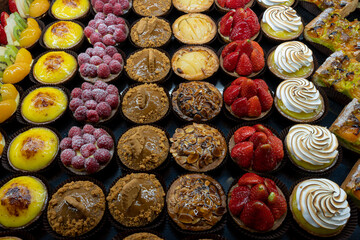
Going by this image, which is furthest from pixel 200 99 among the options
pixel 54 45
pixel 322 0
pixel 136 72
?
pixel 322 0

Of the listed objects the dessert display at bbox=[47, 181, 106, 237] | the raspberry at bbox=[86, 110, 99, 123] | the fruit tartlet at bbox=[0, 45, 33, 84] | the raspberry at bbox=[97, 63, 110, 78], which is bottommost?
the dessert display at bbox=[47, 181, 106, 237]

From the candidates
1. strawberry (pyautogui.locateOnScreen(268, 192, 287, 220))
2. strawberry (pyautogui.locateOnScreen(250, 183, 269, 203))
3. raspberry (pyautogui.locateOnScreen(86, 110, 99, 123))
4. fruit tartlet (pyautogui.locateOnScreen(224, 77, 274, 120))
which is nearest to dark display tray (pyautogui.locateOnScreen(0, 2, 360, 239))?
fruit tartlet (pyautogui.locateOnScreen(224, 77, 274, 120))

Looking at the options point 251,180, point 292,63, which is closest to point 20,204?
point 251,180

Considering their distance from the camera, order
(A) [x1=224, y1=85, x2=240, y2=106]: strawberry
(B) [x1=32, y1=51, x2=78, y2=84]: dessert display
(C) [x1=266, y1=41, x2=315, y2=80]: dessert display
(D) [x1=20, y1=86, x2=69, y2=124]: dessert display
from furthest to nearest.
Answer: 1. (B) [x1=32, y1=51, x2=78, y2=84]: dessert display
2. (C) [x1=266, y1=41, x2=315, y2=80]: dessert display
3. (D) [x1=20, y1=86, x2=69, y2=124]: dessert display
4. (A) [x1=224, y1=85, x2=240, y2=106]: strawberry

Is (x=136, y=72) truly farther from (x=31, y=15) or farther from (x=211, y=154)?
(x=31, y=15)

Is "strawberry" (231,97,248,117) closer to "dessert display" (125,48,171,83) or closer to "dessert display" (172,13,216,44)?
"dessert display" (125,48,171,83)

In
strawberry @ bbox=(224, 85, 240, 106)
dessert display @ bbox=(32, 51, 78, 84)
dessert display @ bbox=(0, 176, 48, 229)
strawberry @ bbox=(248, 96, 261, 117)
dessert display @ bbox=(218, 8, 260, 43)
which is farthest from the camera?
dessert display @ bbox=(218, 8, 260, 43)

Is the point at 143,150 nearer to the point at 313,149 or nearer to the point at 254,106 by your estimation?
the point at 254,106

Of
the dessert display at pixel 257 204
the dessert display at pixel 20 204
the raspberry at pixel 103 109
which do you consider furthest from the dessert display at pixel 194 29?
the dessert display at pixel 20 204
